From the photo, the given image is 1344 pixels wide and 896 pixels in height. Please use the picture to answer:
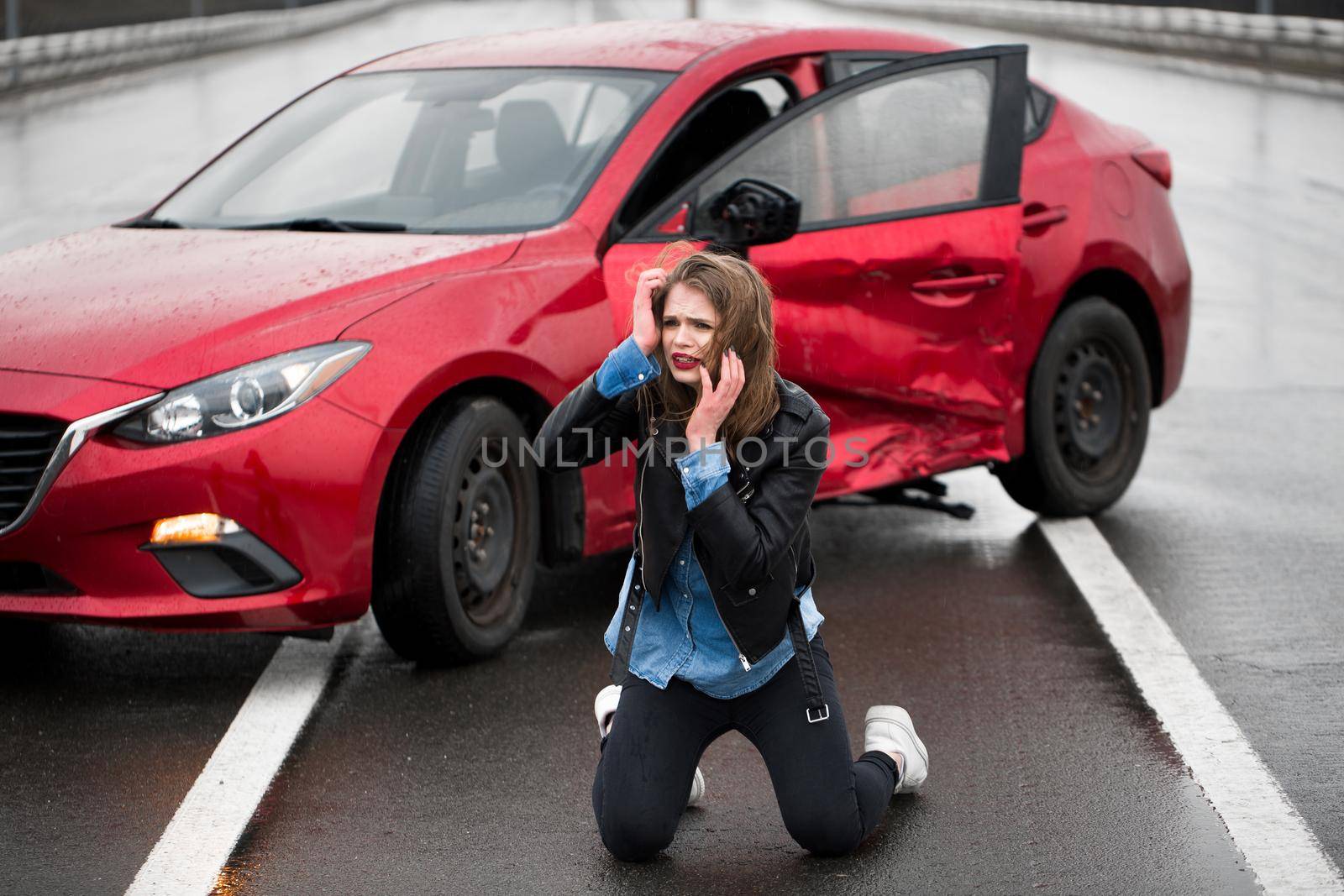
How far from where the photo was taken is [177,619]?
15.6 feet

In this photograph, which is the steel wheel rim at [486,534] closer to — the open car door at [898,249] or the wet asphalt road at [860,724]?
the wet asphalt road at [860,724]

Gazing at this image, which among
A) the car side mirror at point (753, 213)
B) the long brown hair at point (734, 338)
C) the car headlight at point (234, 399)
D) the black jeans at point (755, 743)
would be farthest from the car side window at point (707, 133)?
the black jeans at point (755, 743)

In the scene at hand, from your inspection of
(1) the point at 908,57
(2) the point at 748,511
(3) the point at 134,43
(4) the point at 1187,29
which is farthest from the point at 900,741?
(4) the point at 1187,29

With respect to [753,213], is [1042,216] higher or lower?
lower

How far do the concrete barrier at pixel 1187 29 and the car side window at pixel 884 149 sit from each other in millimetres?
24542

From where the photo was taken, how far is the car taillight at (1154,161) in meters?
7.00

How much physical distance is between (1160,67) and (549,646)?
28.7 m

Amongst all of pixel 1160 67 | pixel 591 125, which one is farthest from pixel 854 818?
pixel 1160 67

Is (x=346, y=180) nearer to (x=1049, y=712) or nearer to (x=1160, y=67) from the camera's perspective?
(x=1049, y=712)

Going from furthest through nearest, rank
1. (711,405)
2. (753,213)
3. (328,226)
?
1. (328,226)
2. (753,213)
3. (711,405)

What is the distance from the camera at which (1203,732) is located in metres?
4.70

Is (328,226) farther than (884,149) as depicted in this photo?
No

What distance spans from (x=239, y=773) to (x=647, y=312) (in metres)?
1.55

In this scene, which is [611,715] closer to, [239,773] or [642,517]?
[642,517]
